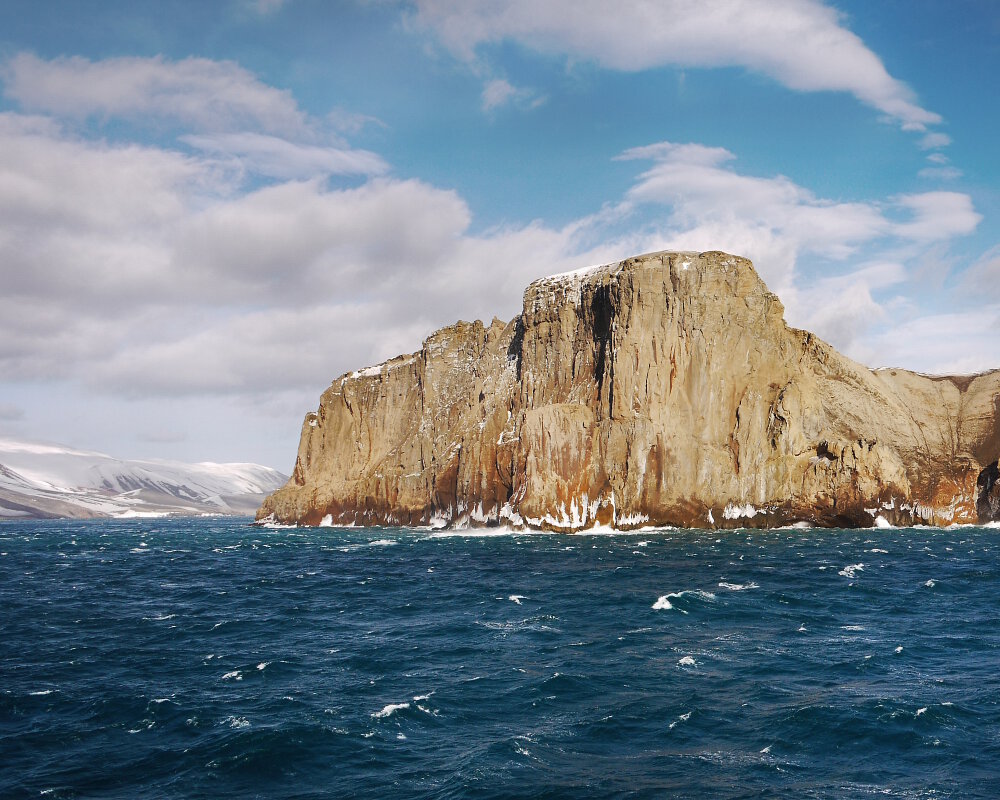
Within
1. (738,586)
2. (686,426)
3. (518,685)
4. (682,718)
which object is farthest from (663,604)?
(686,426)

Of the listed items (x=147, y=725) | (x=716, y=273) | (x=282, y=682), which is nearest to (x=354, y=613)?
(x=282, y=682)

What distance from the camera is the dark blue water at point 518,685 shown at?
21.0 meters

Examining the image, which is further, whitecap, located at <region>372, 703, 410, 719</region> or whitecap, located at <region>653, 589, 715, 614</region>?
whitecap, located at <region>653, 589, 715, 614</region>

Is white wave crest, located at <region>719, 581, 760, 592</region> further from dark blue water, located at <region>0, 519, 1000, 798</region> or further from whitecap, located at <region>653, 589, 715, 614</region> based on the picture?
whitecap, located at <region>653, 589, 715, 614</region>

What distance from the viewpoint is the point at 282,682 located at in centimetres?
3008

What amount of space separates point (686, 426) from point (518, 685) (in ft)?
259

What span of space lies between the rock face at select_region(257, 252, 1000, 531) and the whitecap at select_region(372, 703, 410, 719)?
2933 inches

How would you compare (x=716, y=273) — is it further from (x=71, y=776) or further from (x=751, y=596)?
(x=71, y=776)

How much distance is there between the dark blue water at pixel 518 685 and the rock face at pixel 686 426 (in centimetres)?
4415

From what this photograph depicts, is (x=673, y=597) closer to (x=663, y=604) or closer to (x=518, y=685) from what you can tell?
(x=663, y=604)

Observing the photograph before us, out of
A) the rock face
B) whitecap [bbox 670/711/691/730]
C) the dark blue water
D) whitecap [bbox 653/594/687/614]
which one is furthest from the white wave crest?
the rock face

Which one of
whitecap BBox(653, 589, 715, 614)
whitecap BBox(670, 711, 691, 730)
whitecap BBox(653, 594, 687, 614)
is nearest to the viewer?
whitecap BBox(670, 711, 691, 730)

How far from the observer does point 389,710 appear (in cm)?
2633

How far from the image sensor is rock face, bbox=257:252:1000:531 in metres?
101
